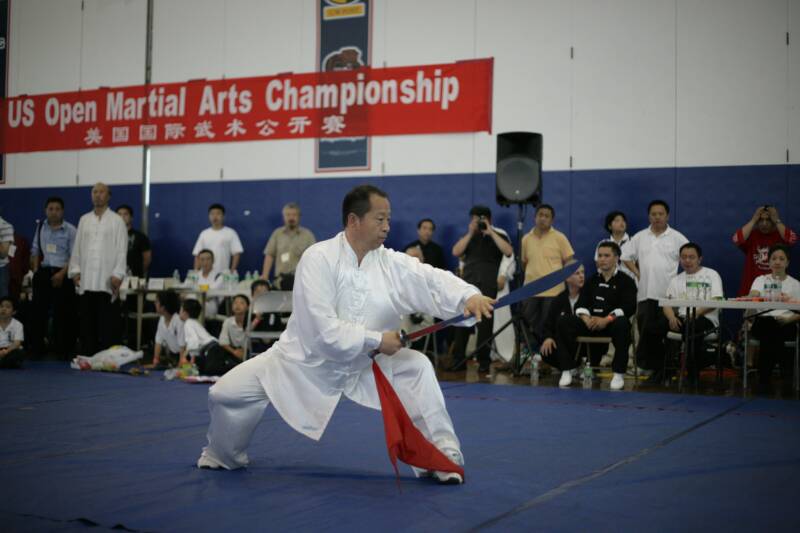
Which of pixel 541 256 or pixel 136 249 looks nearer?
pixel 541 256

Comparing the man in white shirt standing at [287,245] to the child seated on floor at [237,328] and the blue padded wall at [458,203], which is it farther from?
the child seated on floor at [237,328]

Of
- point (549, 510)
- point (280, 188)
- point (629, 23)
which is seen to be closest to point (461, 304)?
point (549, 510)

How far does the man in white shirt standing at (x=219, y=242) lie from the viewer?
10.5 meters

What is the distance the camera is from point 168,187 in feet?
38.3

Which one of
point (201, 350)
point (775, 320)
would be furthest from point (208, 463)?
point (775, 320)

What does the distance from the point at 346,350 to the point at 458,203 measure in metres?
7.04

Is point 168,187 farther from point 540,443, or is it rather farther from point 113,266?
point 540,443

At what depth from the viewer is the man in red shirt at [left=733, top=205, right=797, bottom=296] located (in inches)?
319

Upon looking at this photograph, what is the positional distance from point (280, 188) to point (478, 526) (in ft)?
28.8

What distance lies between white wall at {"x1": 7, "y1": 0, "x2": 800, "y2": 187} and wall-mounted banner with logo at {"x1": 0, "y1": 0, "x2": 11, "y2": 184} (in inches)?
26.8

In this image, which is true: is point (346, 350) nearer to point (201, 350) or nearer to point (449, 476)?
point (449, 476)

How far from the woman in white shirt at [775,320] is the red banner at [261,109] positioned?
3.95 metres

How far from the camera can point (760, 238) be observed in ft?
27.1

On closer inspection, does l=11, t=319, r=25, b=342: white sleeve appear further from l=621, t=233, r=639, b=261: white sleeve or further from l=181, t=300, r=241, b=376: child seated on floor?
l=621, t=233, r=639, b=261: white sleeve
